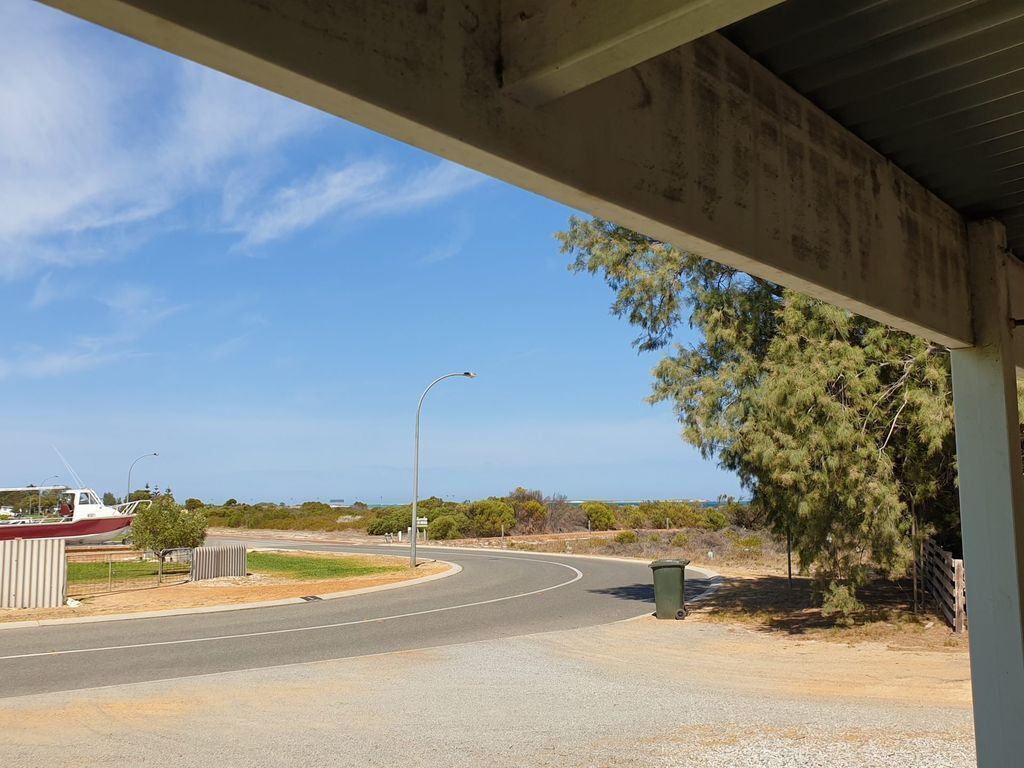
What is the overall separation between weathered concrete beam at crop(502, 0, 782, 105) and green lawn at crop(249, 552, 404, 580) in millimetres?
25205

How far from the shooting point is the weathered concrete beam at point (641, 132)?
245 cm

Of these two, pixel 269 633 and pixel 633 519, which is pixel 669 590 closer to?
pixel 269 633

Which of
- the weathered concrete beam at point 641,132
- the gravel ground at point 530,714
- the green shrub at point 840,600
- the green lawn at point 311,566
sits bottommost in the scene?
the green lawn at point 311,566

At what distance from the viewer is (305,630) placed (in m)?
15.6

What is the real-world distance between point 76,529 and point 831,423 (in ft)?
119

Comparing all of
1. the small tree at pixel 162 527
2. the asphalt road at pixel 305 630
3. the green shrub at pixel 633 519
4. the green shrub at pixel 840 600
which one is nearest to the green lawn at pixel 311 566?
the small tree at pixel 162 527

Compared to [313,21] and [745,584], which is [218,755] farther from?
[745,584]

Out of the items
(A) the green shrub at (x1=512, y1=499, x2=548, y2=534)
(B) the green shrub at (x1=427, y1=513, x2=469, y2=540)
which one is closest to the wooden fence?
(B) the green shrub at (x1=427, y1=513, x2=469, y2=540)

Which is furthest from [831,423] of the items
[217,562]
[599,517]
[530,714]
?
[599,517]

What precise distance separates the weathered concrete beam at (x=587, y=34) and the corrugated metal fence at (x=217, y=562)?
2443 cm

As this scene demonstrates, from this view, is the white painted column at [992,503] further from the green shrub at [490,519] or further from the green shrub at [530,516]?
the green shrub at [530,516]

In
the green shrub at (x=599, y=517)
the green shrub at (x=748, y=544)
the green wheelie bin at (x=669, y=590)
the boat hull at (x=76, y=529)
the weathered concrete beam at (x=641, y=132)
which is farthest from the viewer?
the green shrub at (x=599, y=517)

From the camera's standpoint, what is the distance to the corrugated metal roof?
3.80 meters

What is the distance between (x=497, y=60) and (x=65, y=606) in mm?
19947
